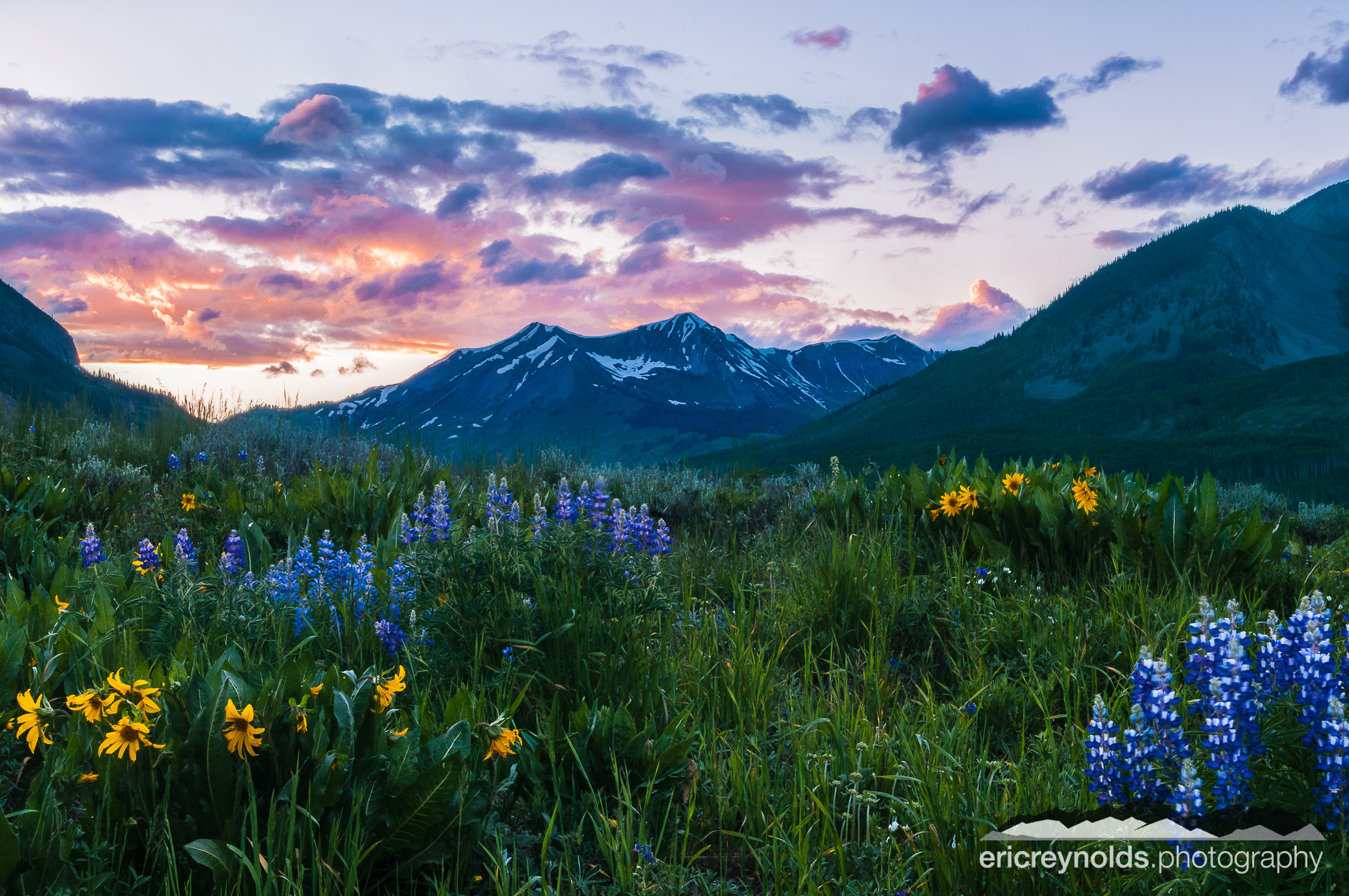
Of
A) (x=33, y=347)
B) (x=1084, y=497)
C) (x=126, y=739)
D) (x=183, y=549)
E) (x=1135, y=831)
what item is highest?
(x=33, y=347)

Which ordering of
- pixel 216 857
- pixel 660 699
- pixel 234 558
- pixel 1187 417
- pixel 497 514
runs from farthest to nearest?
1. pixel 1187 417
2. pixel 234 558
3. pixel 497 514
4. pixel 660 699
5. pixel 216 857

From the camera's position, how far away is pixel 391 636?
2.81 metres

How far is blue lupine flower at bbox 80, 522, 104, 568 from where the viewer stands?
3.79 m

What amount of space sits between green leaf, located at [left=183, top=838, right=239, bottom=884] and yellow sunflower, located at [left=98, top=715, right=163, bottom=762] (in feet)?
0.74

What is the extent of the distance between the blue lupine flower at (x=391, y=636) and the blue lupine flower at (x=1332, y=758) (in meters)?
2.63

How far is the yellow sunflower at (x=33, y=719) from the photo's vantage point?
162cm

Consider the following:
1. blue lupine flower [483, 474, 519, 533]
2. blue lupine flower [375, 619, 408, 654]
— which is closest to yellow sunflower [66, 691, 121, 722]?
blue lupine flower [375, 619, 408, 654]

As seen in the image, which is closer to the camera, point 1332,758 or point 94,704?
point 1332,758

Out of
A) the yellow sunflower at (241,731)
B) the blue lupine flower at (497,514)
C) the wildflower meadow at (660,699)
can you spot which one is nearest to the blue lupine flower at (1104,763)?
the wildflower meadow at (660,699)

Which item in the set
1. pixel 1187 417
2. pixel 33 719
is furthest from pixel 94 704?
pixel 1187 417

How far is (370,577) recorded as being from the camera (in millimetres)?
3461

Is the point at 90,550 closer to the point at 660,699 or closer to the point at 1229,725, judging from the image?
the point at 660,699

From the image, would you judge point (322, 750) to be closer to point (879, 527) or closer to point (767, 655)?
point (767, 655)

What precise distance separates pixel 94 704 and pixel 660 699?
5.15ft
